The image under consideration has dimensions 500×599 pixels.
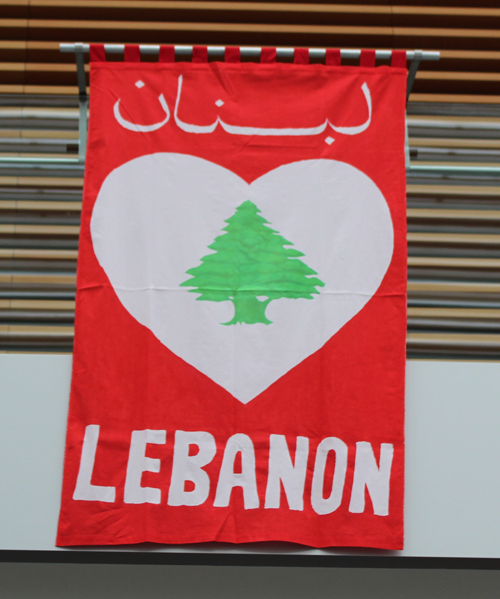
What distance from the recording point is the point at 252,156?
2809 mm

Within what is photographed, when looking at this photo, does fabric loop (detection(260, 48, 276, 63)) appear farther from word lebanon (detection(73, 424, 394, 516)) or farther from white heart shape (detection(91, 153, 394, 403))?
word lebanon (detection(73, 424, 394, 516))

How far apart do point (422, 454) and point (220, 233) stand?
125cm

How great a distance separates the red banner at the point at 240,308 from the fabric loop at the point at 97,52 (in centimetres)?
6

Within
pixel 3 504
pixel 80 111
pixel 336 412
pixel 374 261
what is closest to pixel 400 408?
pixel 336 412

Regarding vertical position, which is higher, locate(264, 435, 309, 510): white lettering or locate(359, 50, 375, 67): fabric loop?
locate(359, 50, 375, 67): fabric loop

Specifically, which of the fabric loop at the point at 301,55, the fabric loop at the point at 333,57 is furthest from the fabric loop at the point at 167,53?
the fabric loop at the point at 333,57

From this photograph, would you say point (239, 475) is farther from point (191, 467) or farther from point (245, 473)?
point (191, 467)

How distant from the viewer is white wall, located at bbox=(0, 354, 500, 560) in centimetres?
261

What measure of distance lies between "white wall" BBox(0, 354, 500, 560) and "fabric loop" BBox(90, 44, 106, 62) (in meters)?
1.33

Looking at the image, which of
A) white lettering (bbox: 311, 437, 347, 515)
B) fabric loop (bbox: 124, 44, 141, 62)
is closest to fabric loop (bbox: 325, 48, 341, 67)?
fabric loop (bbox: 124, 44, 141, 62)

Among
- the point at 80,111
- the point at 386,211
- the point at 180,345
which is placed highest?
the point at 80,111

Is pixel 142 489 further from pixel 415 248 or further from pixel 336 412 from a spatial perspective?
pixel 415 248

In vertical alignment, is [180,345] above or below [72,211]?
below

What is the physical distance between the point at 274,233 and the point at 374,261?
436mm
